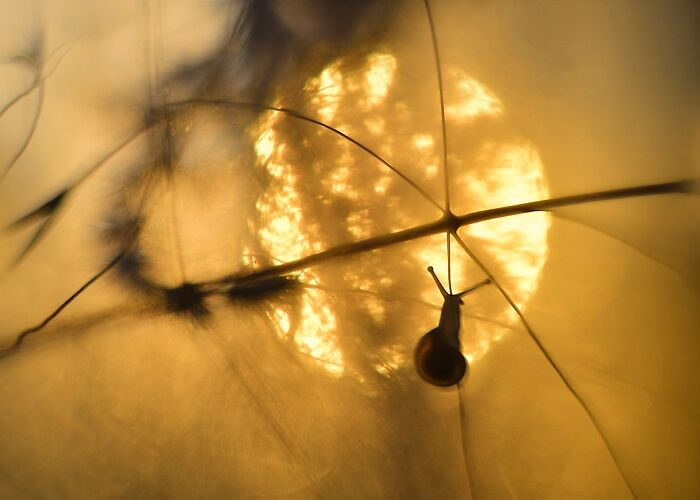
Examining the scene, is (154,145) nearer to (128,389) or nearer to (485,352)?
(128,389)

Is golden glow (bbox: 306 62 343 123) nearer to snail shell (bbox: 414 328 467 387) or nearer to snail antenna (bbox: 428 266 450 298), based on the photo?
snail antenna (bbox: 428 266 450 298)

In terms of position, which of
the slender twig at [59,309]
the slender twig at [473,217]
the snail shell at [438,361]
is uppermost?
the slender twig at [473,217]

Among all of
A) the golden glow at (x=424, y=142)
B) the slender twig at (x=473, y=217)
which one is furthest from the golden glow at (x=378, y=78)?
the slender twig at (x=473, y=217)

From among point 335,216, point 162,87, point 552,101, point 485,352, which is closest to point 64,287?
point 162,87

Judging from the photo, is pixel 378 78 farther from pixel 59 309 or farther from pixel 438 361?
Result: pixel 59 309

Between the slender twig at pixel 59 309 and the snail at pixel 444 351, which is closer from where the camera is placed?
the snail at pixel 444 351

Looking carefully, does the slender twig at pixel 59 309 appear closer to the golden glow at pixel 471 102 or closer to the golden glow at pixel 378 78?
the golden glow at pixel 378 78

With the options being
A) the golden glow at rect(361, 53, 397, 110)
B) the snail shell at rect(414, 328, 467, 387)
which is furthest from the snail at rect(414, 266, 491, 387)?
the golden glow at rect(361, 53, 397, 110)
